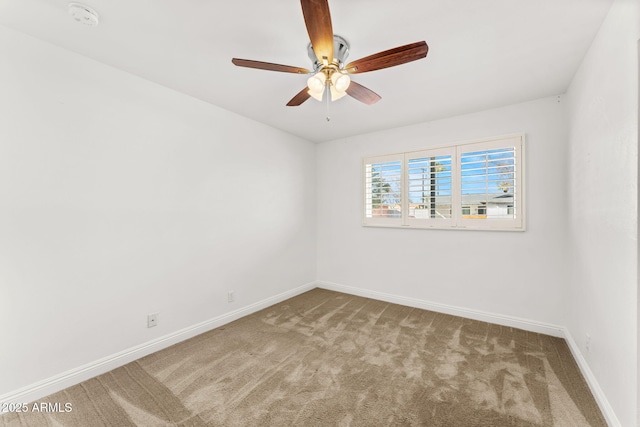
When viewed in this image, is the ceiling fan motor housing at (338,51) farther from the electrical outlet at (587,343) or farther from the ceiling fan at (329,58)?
the electrical outlet at (587,343)

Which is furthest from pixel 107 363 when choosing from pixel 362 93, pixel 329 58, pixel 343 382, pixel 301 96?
pixel 362 93

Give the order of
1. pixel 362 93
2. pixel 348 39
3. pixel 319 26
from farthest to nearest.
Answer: pixel 362 93 < pixel 348 39 < pixel 319 26

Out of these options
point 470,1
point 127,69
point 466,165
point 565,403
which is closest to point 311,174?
point 466,165

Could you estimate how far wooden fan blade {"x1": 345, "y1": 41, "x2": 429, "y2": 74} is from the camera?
1.39m

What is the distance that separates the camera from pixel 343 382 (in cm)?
196

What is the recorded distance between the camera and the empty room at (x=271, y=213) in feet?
5.21

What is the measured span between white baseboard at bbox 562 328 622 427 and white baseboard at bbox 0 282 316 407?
312 centimetres

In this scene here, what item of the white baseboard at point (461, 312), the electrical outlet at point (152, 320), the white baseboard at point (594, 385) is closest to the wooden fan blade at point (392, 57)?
the white baseboard at point (594, 385)

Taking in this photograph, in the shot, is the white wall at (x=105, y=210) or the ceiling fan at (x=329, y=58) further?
the white wall at (x=105, y=210)

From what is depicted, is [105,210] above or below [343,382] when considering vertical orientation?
above

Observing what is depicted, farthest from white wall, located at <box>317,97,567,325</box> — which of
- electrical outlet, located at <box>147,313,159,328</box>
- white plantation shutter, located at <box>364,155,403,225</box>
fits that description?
electrical outlet, located at <box>147,313,159,328</box>

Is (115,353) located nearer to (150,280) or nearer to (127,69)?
(150,280)

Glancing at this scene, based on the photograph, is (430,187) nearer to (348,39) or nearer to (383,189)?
(383,189)

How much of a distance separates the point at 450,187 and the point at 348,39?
223 cm
